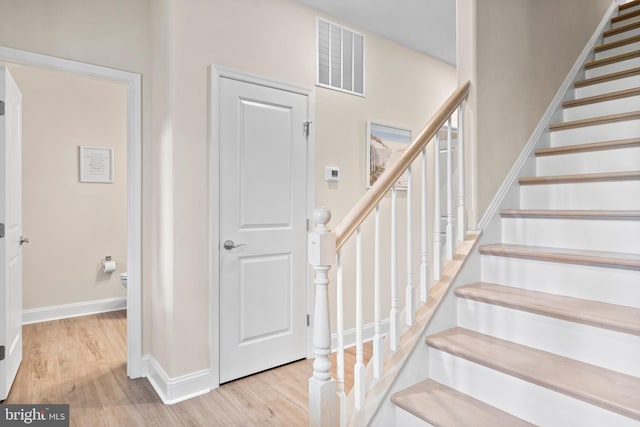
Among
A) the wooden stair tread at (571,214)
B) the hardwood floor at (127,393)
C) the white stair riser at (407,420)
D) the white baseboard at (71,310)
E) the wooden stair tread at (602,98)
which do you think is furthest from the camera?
the white baseboard at (71,310)

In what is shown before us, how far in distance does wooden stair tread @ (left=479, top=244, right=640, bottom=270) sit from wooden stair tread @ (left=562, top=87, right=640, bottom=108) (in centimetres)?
115

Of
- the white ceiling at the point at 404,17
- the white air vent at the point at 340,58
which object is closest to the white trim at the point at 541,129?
the white ceiling at the point at 404,17

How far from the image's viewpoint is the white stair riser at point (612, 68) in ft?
8.26

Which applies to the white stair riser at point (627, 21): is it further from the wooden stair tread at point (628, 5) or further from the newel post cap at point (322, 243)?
the newel post cap at point (322, 243)

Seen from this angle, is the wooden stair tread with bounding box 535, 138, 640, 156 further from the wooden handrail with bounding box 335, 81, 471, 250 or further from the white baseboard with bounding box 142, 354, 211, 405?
the white baseboard with bounding box 142, 354, 211, 405

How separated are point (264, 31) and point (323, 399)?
2.39m

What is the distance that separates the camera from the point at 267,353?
264 centimetres

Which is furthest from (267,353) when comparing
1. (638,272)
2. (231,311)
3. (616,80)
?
(616,80)

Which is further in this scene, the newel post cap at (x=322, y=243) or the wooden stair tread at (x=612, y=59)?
the wooden stair tread at (x=612, y=59)

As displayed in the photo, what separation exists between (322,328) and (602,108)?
2.28 metres

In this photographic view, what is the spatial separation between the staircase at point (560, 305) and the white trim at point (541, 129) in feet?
0.24

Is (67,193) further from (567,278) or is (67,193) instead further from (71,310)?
(567,278)

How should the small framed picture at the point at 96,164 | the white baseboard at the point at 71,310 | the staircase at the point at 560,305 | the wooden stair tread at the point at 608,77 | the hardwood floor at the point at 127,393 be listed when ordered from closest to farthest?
the staircase at the point at 560,305
the hardwood floor at the point at 127,393
the wooden stair tread at the point at 608,77
the white baseboard at the point at 71,310
the small framed picture at the point at 96,164

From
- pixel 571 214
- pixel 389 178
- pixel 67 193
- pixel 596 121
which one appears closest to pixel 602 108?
pixel 596 121
